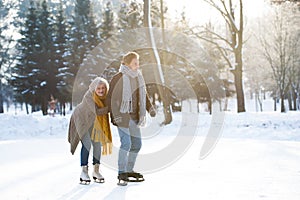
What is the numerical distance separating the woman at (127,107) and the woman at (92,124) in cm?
25

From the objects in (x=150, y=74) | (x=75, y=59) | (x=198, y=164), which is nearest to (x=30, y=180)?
(x=198, y=164)

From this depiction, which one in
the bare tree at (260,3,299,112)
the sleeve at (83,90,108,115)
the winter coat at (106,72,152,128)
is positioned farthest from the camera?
the bare tree at (260,3,299,112)

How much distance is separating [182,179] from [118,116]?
4.82 ft

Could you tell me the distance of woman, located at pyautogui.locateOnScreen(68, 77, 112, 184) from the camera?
568 centimetres

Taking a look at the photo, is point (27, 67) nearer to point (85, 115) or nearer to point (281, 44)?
point (281, 44)

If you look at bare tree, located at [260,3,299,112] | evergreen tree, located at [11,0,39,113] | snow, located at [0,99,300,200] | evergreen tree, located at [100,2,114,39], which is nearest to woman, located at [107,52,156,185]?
snow, located at [0,99,300,200]

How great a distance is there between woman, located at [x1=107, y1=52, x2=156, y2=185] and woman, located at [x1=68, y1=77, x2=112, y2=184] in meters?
0.25

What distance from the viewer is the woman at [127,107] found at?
18.0 feet

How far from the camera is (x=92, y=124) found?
573 cm

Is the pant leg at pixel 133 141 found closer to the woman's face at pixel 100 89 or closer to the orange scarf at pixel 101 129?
the orange scarf at pixel 101 129

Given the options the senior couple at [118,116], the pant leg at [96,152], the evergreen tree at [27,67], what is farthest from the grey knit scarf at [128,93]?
the evergreen tree at [27,67]

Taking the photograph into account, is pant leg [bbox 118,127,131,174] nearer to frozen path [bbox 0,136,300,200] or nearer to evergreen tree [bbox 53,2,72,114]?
frozen path [bbox 0,136,300,200]

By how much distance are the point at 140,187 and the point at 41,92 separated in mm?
31994

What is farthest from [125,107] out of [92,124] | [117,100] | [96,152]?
[96,152]
